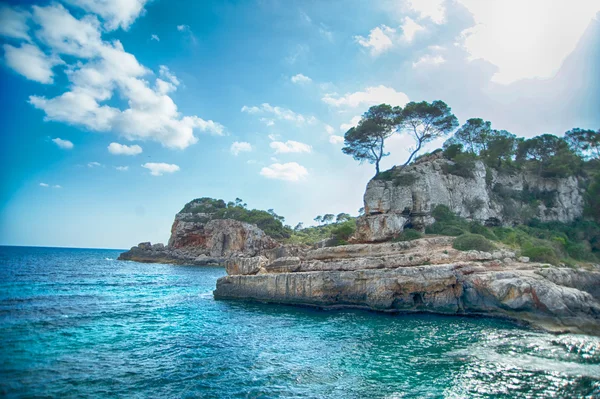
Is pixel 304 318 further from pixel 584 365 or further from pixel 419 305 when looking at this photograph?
pixel 584 365

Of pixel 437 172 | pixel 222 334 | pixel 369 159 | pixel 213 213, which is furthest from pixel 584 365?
pixel 213 213

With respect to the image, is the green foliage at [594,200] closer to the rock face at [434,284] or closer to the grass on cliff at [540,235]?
the grass on cliff at [540,235]

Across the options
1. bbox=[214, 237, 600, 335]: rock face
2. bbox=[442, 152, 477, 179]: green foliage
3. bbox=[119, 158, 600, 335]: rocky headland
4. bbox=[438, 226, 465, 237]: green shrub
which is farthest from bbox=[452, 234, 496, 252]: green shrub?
bbox=[442, 152, 477, 179]: green foliage

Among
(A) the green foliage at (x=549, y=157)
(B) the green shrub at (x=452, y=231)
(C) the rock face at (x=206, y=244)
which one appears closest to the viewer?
(B) the green shrub at (x=452, y=231)

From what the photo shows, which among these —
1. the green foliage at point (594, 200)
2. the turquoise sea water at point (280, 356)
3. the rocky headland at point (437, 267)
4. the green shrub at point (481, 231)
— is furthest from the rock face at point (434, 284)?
the green foliage at point (594, 200)

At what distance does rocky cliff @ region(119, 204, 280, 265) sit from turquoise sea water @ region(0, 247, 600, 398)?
2239 inches

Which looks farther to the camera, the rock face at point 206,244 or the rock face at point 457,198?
the rock face at point 206,244

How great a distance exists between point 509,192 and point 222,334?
39608mm

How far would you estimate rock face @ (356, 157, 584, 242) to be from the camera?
33125mm

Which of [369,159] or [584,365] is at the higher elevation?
[369,159]

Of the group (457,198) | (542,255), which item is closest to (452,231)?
(542,255)

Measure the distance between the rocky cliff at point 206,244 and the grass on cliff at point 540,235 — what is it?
51.1m

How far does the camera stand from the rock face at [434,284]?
57.7ft

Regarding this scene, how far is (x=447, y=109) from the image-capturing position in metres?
38.8
